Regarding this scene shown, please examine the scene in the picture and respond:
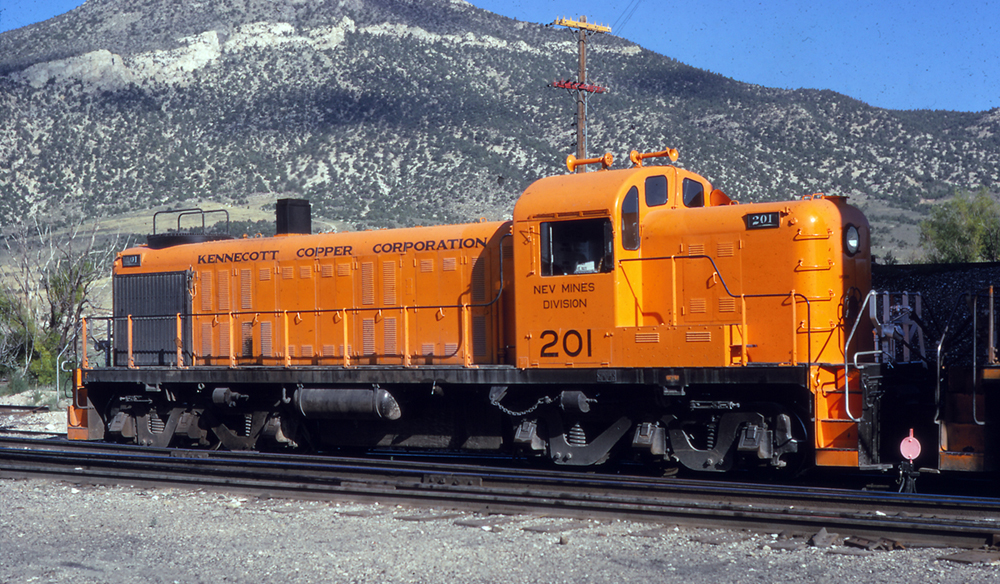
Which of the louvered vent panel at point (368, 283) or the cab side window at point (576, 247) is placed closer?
the cab side window at point (576, 247)

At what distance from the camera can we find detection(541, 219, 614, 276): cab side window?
10.4 metres

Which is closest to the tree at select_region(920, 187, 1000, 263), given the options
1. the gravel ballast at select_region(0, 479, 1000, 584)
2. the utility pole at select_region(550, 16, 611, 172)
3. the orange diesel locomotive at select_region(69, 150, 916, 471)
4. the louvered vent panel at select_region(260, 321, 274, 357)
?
the utility pole at select_region(550, 16, 611, 172)

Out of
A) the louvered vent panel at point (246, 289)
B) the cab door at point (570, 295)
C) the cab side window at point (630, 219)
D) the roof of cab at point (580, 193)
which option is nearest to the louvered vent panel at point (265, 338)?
the louvered vent panel at point (246, 289)

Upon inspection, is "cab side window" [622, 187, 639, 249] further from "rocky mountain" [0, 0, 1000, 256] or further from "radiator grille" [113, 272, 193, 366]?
"rocky mountain" [0, 0, 1000, 256]

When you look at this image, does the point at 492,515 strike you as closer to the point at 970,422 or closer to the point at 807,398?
the point at 807,398

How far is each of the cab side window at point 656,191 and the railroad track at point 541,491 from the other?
3.28 meters

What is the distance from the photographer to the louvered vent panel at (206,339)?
13922 millimetres

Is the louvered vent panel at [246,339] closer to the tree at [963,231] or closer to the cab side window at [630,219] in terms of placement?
the cab side window at [630,219]

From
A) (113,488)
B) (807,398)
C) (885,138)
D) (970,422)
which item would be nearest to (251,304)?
(113,488)

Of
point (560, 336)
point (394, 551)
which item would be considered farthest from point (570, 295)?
point (394, 551)

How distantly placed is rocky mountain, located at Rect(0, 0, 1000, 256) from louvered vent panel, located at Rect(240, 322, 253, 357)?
37.2 metres

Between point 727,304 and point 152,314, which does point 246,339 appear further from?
point 727,304

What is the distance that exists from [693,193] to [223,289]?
7378mm

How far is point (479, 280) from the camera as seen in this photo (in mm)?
11922
